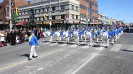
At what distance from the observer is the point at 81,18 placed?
63875mm

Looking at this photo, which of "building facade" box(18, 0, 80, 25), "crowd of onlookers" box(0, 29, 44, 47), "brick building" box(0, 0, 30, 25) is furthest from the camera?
"brick building" box(0, 0, 30, 25)

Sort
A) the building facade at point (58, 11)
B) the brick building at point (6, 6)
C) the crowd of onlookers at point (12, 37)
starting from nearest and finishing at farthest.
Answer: the crowd of onlookers at point (12, 37) → the building facade at point (58, 11) → the brick building at point (6, 6)

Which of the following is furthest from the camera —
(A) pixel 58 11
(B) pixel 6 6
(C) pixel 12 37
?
(B) pixel 6 6

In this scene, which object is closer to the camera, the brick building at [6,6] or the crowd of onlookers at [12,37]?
the crowd of onlookers at [12,37]

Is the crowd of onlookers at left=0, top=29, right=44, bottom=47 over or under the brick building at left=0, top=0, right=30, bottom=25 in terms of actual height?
under

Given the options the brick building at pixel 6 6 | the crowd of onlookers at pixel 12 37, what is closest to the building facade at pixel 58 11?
the brick building at pixel 6 6

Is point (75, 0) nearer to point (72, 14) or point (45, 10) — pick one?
point (72, 14)

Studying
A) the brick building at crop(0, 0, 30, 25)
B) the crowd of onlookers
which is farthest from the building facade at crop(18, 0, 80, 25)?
the crowd of onlookers

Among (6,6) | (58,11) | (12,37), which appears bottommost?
(12,37)

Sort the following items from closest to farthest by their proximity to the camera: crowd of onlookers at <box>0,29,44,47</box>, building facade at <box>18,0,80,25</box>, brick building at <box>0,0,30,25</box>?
crowd of onlookers at <box>0,29,44,47</box>
building facade at <box>18,0,80,25</box>
brick building at <box>0,0,30,25</box>

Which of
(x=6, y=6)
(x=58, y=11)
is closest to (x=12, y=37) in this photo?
(x=58, y=11)

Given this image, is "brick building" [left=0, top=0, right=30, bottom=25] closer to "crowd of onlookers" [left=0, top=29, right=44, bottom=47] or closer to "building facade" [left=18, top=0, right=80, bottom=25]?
"building facade" [left=18, top=0, right=80, bottom=25]

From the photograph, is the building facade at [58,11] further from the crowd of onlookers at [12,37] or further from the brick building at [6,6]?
the crowd of onlookers at [12,37]

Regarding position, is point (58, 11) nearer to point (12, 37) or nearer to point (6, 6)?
point (6, 6)
